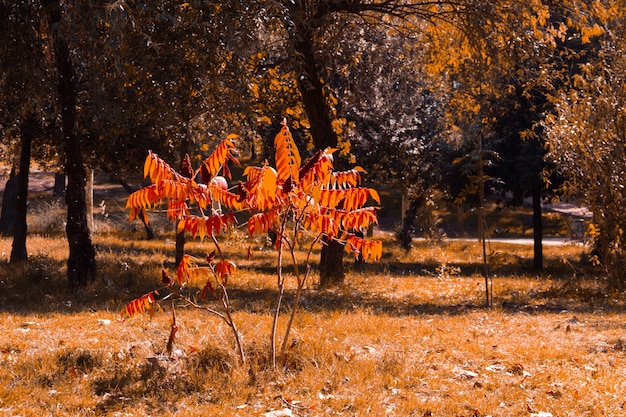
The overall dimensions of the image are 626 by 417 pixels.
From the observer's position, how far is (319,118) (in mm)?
15992

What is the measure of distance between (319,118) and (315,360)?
8796mm

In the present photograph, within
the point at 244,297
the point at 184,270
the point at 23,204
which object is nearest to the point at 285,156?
the point at 184,270

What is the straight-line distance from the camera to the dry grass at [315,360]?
22.3ft

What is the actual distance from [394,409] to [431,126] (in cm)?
2022

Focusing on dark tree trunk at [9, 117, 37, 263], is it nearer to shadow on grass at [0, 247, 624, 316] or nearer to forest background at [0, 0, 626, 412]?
forest background at [0, 0, 626, 412]

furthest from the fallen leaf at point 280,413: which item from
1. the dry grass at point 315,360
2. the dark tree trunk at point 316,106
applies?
the dark tree trunk at point 316,106

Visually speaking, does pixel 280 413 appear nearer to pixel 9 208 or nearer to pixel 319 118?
pixel 319 118

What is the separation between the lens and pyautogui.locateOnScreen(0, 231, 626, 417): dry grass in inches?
268

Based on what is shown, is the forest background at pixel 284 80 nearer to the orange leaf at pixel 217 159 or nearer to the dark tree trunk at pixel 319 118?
the dark tree trunk at pixel 319 118

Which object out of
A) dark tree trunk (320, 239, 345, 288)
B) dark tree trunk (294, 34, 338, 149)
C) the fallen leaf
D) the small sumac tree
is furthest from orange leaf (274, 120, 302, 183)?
dark tree trunk (320, 239, 345, 288)

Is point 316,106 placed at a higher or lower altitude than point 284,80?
lower

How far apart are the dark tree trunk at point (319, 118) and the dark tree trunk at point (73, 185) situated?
4507 mm

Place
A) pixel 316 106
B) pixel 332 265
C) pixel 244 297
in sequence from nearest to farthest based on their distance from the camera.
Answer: pixel 244 297, pixel 316 106, pixel 332 265

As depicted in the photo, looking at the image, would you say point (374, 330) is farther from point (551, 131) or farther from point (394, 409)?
point (551, 131)
